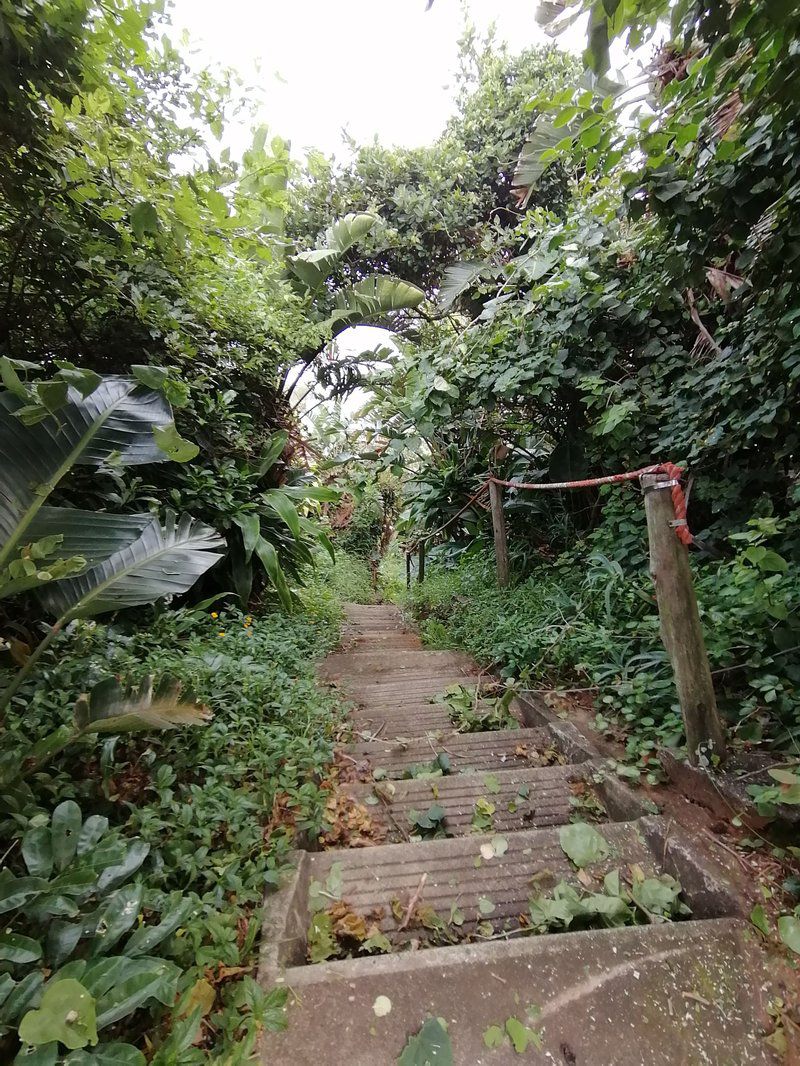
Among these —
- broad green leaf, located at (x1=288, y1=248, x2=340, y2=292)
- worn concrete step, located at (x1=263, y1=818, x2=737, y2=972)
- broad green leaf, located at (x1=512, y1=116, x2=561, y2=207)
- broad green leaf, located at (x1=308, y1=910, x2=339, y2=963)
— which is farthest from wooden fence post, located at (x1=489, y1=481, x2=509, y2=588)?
broad green leaf, located at (x1=308, y1=910, x2=339, y2=963)

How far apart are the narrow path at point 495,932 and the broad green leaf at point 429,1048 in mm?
13

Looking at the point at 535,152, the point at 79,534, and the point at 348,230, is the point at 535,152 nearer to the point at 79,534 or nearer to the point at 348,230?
the point at 348,230

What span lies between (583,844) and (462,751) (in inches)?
31.4

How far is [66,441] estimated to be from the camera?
1.52 m

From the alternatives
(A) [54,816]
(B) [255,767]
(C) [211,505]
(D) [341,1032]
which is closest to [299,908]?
(D) [341,1032]

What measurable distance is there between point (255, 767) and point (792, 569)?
2212mm

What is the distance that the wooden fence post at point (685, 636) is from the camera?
1.70 meters

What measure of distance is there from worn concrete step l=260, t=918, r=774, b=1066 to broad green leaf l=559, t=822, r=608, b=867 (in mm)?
308

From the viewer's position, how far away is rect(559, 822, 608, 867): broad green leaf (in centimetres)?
149

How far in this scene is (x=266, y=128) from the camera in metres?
2.71

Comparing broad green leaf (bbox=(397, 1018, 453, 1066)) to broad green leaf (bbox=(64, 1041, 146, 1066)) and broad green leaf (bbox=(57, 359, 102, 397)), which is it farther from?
broad green leaf (bbox=(57, 359, 102, 397))

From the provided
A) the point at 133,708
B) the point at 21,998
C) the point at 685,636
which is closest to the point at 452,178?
the point at 685,636

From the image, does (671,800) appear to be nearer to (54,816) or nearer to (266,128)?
(54,816)

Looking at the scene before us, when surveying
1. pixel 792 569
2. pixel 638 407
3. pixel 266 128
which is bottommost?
pixel 792 569
